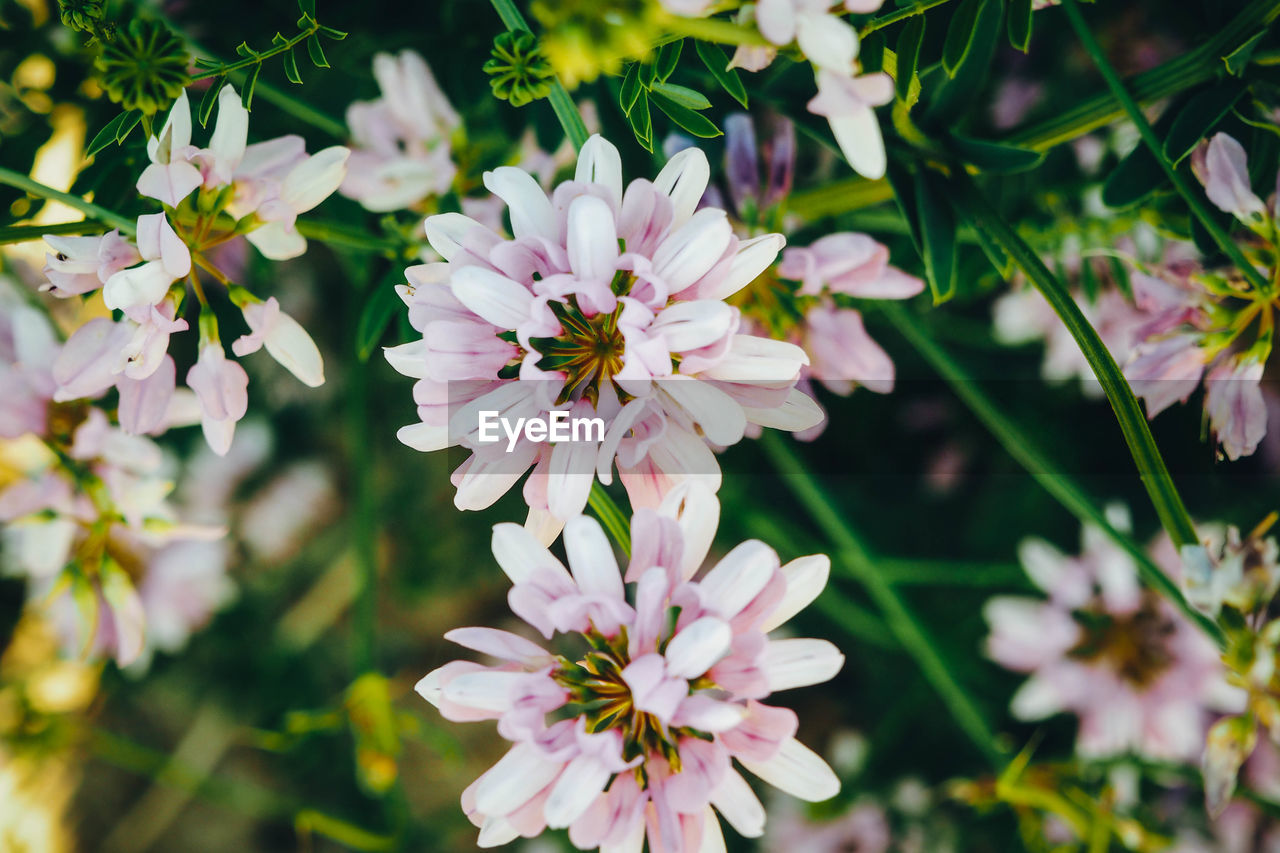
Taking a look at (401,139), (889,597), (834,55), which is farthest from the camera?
(889,597)

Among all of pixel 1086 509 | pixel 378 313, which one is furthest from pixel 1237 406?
pixel 378 313

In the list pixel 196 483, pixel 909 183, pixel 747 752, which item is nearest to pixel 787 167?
pixel 909 183

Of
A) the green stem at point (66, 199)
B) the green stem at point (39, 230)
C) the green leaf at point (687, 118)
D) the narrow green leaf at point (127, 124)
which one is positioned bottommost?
the green stem at point (39, 230)

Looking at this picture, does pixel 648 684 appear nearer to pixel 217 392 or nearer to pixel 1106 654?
pixel 217 392

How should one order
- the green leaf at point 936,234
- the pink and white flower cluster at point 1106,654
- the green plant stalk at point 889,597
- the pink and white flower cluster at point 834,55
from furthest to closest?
the pink and white flower cluster at point 1106,654
the green plant stalk at point 889,597
the green leaf at point 936,234
the pink and white flower cluster at point 834,55

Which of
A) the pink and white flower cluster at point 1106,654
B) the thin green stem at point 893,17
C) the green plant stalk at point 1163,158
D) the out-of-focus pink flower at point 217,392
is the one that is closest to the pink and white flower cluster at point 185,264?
the out-of-focus pink flower at point 217,392

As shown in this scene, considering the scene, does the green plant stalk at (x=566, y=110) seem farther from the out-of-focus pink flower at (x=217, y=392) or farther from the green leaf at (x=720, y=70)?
the out-of-focus pink flower at (x=217, y=392)
